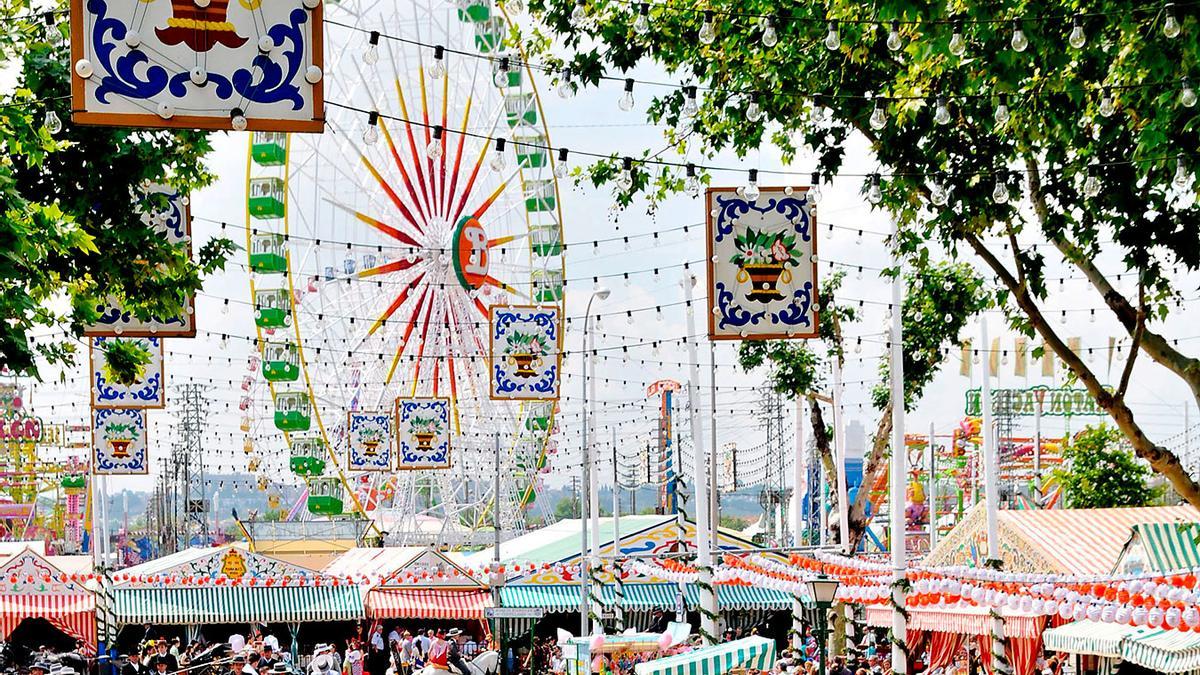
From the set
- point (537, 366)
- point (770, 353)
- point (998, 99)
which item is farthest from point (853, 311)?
point (998, 99)

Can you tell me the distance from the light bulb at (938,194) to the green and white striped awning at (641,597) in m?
24.7

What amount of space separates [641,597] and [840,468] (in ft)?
30.5

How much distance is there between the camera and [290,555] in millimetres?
47719

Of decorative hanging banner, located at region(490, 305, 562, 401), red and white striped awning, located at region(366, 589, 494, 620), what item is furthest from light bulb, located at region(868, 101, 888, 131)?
red and white striped awning, located at region(366, 589, 494, 620)

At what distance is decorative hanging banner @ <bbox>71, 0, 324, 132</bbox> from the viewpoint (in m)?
9.42

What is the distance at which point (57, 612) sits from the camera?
1278 inches

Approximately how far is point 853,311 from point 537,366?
19.6ft

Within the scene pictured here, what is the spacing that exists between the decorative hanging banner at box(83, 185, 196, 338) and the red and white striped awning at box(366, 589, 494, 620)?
65.6ft

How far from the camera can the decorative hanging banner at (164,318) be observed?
1543cm

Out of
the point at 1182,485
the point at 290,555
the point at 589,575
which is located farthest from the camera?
the point at 290,555

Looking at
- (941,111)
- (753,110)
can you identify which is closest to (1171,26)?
(941,111)

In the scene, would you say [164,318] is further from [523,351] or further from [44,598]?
[44,598]

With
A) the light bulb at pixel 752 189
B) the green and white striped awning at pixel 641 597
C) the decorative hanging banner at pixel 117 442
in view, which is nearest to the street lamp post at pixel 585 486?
the green and white striped awning at pixel 641 597

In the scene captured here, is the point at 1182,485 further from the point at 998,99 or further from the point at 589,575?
the point at 589,575
